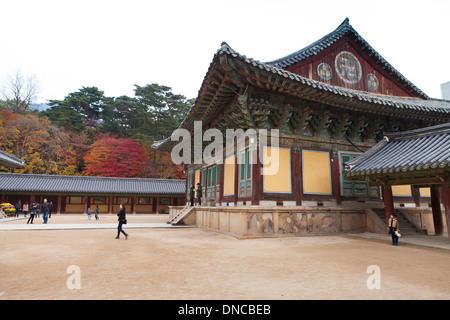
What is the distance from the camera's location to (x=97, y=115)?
50531mm

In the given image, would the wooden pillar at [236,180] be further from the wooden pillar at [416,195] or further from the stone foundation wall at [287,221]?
the wooden pillar at [416,195]

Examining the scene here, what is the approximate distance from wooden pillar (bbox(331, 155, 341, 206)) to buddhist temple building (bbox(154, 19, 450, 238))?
45 millimetres

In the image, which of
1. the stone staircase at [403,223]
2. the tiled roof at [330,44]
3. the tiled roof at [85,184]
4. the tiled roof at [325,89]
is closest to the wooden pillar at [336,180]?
the stone staircase at [403,223]

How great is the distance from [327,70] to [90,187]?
99.9ft

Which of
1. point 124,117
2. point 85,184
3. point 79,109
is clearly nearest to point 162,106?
point 124,117

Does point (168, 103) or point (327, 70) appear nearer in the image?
point (327, 70)

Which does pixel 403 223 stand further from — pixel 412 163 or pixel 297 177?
pixel 297 177

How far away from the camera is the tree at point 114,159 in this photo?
40438 millimetres

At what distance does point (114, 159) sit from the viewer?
4138 cm

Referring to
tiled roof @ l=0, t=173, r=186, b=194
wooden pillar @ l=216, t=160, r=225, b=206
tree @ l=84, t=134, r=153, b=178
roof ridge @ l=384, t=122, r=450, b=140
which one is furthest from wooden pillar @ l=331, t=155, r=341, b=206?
tree @ l=84, t=134, r=153, b=178

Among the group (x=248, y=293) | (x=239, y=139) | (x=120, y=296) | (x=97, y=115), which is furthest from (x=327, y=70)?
(x=97, y=115)

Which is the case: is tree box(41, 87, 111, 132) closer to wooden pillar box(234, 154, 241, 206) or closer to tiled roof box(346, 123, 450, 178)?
wooden pillar box(234, 154, 241, 206)

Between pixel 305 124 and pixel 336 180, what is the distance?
9.63 ft
